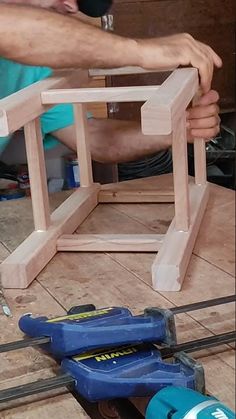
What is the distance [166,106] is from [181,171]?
0.13 metres

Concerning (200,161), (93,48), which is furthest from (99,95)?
(200,161)

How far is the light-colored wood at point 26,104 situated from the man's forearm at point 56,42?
0.03 metres

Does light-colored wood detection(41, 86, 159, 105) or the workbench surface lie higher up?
light-colored wood detection(41, 86, 159, 105)

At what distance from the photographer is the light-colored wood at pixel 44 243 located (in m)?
0.49

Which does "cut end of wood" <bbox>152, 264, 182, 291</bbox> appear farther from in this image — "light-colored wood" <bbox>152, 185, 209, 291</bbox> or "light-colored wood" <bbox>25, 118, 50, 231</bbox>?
"light-colored wood" <bbox>25, 118, 50, 231</bbox>

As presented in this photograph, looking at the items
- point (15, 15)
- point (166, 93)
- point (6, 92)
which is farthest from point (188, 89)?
point (6, 92)

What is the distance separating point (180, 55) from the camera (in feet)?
1.63

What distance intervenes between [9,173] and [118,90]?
0.56ft

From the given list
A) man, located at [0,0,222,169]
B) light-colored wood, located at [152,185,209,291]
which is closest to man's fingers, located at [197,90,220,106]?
man, located at [0,0,222,169]

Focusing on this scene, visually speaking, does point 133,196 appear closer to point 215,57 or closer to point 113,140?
point 113,140

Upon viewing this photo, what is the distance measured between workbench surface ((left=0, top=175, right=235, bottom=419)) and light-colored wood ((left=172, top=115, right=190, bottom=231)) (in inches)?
1.0

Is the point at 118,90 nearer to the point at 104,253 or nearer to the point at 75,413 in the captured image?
the point at 104,253

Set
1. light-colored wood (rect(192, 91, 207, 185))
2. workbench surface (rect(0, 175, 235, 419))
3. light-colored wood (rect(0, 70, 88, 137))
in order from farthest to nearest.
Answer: light-colored wood (rect(192, 91, 207, 185))
light-colored wood (rect(0, 70, 88, 137))
workbench surface (rect(0, 175, 235, 419))

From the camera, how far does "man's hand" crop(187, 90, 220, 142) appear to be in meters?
0.48
